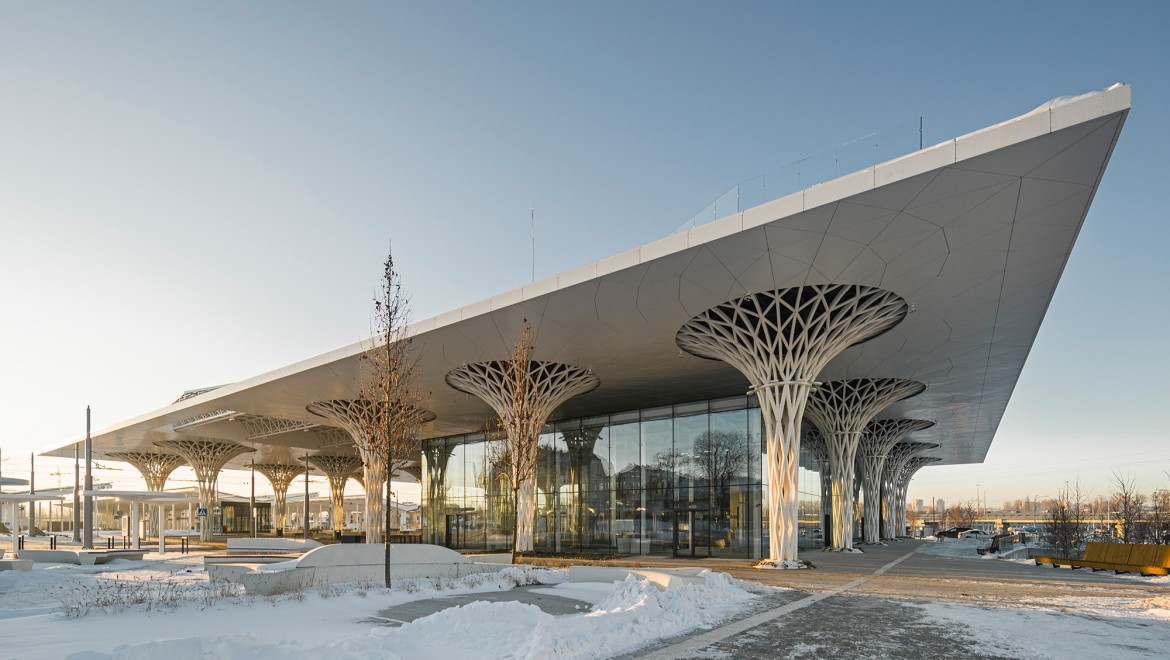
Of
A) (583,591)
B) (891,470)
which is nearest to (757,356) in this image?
(583,591)

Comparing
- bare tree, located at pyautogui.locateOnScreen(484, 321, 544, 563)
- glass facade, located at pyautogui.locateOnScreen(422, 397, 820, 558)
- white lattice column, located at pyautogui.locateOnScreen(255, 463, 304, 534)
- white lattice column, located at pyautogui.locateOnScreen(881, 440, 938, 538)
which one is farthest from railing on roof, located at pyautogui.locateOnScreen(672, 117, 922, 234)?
white lattice column, located at pyautogui.locateOnScreen(255, 463, 304, 534)

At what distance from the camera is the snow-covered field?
777 cm

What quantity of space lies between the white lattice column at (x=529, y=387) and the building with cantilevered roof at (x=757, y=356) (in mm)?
178

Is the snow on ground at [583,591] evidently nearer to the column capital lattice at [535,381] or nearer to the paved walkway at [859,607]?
the paved walkway at [859,607]

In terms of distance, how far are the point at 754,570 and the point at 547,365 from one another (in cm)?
1214

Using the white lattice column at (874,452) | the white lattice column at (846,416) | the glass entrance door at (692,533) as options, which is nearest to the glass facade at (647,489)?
Answer: the glass entrance door at (692,533)

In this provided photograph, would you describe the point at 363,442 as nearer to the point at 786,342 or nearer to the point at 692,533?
the point at 692,533

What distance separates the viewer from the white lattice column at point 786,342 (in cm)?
2306

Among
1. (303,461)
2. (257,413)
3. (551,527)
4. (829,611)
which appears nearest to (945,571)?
(829,611)

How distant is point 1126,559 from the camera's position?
21.3 meters

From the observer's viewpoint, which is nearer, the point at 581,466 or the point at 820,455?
the point at 581,466

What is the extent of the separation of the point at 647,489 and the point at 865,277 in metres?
18.0

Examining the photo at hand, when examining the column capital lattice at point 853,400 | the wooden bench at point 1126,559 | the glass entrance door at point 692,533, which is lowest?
the glass entrance door at point 692,533

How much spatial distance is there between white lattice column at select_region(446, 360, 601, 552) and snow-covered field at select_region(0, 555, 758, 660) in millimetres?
13822
